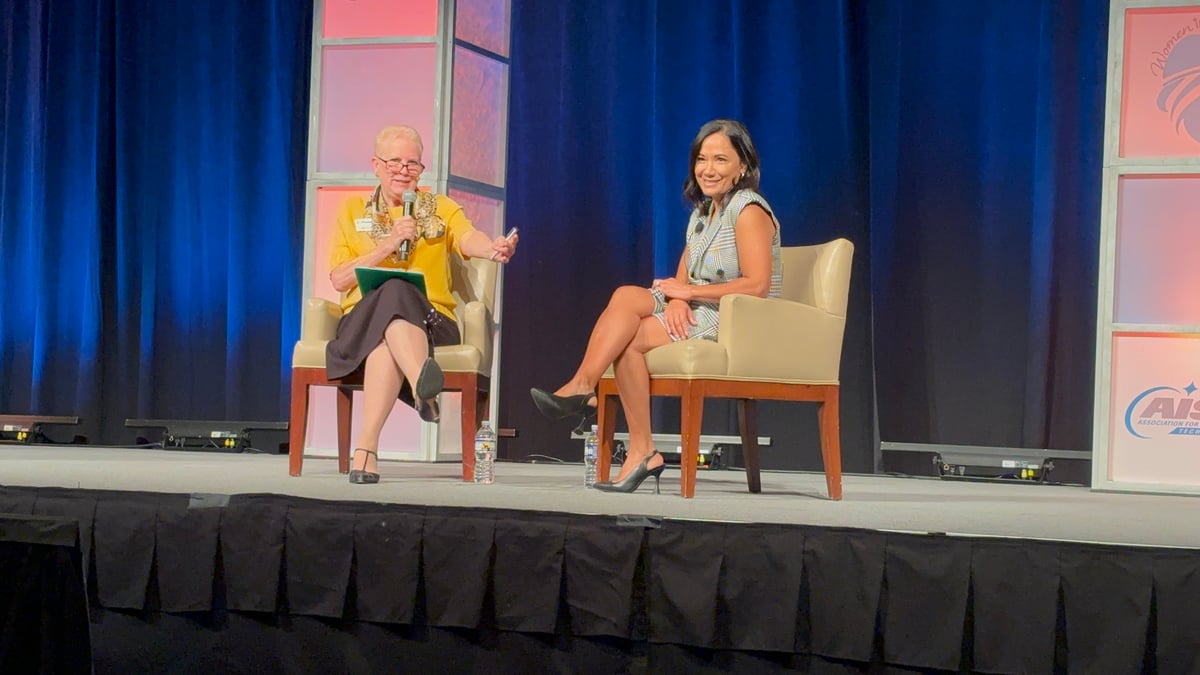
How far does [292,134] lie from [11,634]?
4734mm

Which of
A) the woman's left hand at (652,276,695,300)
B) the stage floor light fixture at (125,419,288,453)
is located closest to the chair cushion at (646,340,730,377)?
the woman's left hand at (652,276,695,300)

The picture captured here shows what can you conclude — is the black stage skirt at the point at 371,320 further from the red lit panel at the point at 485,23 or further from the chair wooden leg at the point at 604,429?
the red lit panel at the point at 485,23

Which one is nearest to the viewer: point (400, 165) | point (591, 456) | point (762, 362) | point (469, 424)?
point (762, 362)

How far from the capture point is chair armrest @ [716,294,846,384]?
3387 mm

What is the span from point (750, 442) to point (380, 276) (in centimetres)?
122

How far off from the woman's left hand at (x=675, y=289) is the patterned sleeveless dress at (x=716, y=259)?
4 centimetres

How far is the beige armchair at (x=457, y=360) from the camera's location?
3684 millimetres

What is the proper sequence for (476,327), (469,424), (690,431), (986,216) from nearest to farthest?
(690,431) < (469,424) < (476,327) < (986,216)

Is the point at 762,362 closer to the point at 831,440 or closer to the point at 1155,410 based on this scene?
the point at 831,440

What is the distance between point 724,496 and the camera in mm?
3449

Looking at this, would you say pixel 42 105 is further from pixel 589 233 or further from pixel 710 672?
pixel 710 672

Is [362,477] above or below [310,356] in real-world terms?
below

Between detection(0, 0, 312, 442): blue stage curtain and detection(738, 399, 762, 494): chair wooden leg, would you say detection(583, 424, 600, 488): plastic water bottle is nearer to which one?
detection(738, 399, 762, 494): chair wooden leg

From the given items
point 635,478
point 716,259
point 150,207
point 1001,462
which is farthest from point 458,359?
point 150,207
